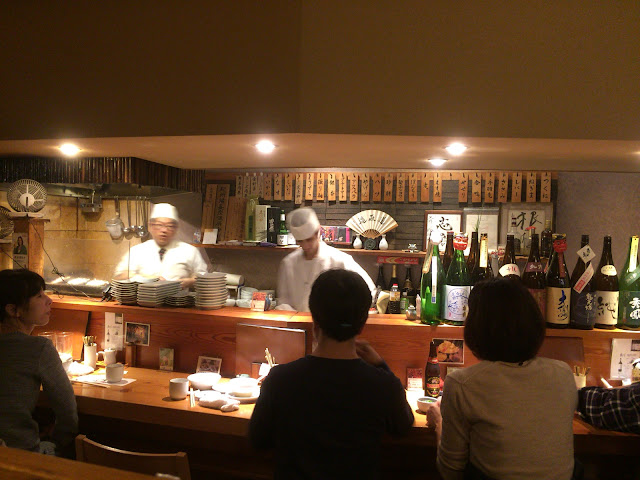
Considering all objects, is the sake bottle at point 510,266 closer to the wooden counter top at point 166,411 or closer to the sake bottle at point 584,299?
the sake bottle at point 584,299

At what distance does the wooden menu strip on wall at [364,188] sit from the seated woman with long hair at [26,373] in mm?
3558

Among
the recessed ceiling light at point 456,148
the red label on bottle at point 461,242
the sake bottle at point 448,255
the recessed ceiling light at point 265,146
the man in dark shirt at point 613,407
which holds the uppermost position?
the recessed ceiling light at point 456,148

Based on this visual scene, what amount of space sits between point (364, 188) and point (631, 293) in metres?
3.20

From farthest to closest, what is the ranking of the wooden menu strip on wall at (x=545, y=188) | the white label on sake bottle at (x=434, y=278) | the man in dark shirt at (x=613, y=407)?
the wooden menu strip on wall at (x=545, y=188) < the white label on sake bottle at (x=434, y=278) < the man in dark shirt at (x=613, y=407)

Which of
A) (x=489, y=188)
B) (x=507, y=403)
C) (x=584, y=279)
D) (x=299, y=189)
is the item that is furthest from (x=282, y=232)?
(x=507, y=403)

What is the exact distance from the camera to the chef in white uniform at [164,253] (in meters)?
4.43

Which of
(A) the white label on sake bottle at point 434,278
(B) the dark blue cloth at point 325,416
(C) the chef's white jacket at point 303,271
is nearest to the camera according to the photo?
(B) the dark blue cloth at point 325,416

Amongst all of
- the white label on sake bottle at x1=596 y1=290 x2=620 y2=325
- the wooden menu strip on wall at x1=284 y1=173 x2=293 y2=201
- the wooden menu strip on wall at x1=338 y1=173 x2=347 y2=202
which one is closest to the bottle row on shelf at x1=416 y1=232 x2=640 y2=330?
the white label on sake bottle at x1=596 y1=290 x2=620 y2=325

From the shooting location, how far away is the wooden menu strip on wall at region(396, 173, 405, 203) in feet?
16.5

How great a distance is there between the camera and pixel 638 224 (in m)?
4.69

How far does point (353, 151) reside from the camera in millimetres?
2350

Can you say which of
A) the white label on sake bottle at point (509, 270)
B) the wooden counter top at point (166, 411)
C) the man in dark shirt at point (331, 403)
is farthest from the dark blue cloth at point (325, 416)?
Result: the white label on sake bottle at point (509, 270)

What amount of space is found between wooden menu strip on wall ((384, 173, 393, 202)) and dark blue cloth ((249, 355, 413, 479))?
3.80 m

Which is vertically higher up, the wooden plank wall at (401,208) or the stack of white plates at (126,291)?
the wooden plank wall at (401,208)
